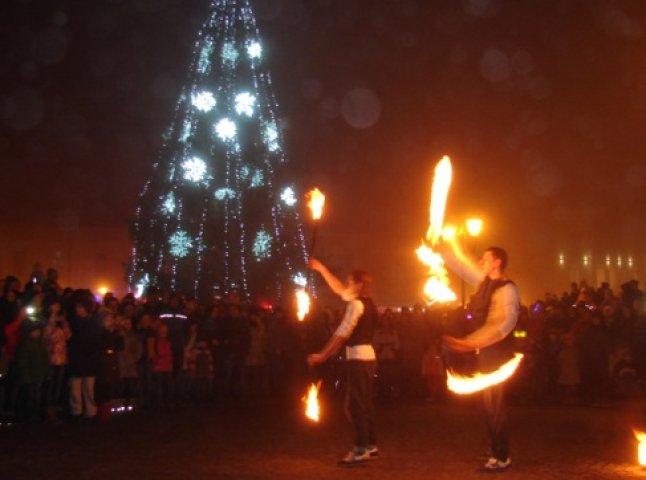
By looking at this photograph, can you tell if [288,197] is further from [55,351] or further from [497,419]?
[497,419]

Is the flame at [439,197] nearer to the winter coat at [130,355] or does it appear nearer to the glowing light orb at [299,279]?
the winter coat at [130,355]

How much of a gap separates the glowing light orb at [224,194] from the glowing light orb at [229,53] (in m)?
4.91

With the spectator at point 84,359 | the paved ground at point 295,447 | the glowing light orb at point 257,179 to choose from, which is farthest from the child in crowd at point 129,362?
the glowing light orb at point 257,179

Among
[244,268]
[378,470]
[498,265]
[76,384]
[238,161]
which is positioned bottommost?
[378,470]

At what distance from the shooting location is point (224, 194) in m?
35.8

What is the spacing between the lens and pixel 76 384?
15.3m

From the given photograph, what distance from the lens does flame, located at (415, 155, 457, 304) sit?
11047mm

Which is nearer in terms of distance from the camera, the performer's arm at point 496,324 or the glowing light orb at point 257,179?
the performer's arm at point 496,324

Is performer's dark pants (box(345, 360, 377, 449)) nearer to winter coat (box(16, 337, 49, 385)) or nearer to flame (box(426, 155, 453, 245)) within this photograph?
flame (box(426, 155, 453, 245))

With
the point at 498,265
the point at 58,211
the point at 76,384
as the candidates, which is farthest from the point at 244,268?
the point at 58,211

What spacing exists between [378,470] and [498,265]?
2.50 meters

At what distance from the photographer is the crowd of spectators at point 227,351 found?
15.3 m

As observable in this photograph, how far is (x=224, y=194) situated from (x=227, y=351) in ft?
52.9

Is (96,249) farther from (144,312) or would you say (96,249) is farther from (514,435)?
(514,435)
